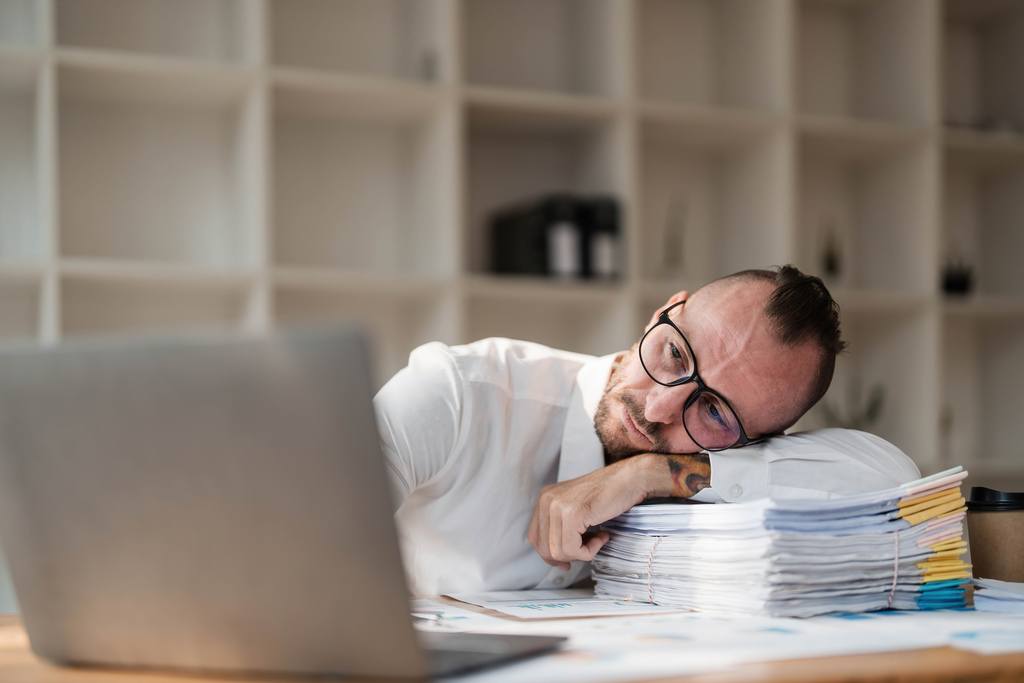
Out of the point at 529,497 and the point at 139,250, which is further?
the point at 139,250

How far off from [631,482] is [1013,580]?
44 cm

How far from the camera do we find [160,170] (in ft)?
10.3

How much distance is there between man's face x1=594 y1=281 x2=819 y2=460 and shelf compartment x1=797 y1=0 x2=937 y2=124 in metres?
2.60

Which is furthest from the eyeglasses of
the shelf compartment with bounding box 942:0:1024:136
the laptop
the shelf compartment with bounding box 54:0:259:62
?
the shelf compartment with bounding box 942:0:1024:136

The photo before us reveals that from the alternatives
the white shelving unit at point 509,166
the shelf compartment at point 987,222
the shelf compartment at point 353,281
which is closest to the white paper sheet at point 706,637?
the shelf compartment at point 353,281

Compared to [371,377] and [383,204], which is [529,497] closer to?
[371,377]

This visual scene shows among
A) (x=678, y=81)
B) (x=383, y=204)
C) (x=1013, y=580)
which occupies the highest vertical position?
(x=678, y=81)

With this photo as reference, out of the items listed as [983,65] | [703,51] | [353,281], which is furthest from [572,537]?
[983,65]

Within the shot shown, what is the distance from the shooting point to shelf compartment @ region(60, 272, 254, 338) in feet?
9.71

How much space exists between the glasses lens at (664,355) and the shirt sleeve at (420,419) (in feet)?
0.80

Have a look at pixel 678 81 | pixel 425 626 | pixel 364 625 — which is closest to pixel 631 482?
pixel 425 626

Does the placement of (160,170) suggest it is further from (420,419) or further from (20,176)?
(420,419)

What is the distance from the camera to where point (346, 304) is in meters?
3.30

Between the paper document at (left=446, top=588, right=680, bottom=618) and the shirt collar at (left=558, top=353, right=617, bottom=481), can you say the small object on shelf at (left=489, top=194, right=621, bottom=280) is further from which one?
the paper document at (left=446, top=588, right=680, bottom=618)
